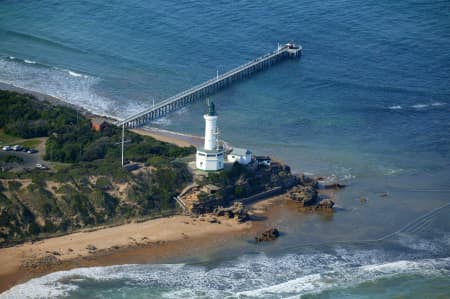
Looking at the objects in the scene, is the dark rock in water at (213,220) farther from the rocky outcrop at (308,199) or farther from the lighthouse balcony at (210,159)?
the rocky outcrop at (308,199)

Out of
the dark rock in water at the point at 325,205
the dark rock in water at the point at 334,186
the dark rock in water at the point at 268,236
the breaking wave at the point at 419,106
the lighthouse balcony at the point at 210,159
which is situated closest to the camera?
the dark rock in water at the point at 268,236

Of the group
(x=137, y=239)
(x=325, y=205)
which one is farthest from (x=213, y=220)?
(x=325, y=205)

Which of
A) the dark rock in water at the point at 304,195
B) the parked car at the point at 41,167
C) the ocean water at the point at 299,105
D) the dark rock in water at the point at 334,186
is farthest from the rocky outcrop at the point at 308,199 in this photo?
the parked car at the point at 41,167

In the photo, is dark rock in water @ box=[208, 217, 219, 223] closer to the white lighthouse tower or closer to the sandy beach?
the sandy beach

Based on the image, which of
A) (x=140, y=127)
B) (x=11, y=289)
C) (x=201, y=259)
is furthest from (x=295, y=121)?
(x=11, y=289)

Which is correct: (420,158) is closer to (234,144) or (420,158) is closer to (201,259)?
(234,144)
